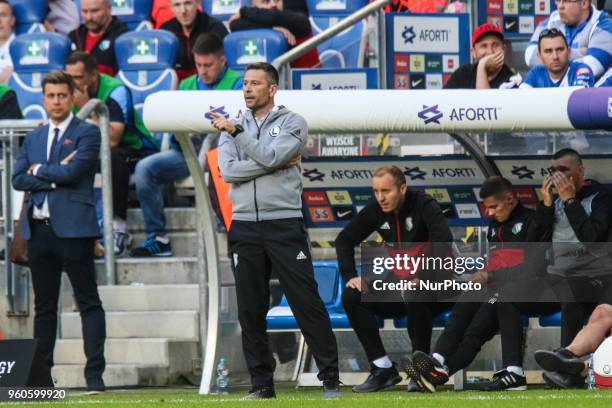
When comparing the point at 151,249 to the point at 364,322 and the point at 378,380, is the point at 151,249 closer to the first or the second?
the point at 364,322

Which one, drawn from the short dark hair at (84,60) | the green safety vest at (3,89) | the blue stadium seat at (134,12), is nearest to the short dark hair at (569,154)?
the short dark hair at (84,60)

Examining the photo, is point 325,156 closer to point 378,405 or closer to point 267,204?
point 267,204

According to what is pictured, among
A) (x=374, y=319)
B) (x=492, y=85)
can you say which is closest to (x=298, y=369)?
(x=374, y=319)

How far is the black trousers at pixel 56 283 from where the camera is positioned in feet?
34.4

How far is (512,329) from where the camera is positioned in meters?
9.47

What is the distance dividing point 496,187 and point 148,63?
5008 millimetres

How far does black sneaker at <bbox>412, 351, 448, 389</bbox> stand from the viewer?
925 cm

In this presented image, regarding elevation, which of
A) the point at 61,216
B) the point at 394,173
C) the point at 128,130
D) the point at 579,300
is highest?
the point at 128,130

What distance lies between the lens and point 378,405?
772cm

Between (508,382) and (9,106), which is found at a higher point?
(9,106)

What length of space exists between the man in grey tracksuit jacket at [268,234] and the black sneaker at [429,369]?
83 centimetres

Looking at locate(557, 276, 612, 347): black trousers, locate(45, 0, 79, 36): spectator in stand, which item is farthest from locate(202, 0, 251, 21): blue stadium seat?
locate(557, 276, 612, 347): black trousers

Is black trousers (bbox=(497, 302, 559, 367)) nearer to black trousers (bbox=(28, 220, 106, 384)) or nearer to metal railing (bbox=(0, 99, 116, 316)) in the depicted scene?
black trousers (bbox=(28, 220, 106, 384))

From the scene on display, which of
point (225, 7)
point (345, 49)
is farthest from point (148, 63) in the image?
point (345, 49)
